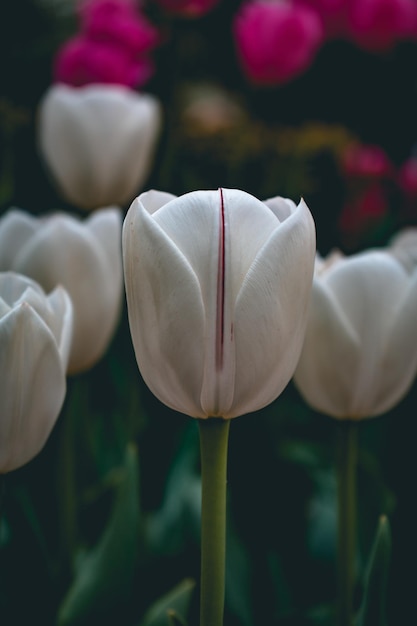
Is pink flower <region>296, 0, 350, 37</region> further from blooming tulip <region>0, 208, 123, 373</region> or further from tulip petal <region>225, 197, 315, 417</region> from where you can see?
tulip petal <region>225, 197, 315, 417</region>

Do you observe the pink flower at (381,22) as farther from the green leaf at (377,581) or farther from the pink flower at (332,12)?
the green leaf at (377,581)

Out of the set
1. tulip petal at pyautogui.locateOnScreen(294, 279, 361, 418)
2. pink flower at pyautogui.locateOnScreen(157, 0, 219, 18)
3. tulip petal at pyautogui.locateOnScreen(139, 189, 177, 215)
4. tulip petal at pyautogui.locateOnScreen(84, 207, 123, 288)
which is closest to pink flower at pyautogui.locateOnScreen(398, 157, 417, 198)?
pink flower at pyautogui.locateOnScreen(157, 0, 219, 18)

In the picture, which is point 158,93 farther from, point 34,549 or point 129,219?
point 129,219

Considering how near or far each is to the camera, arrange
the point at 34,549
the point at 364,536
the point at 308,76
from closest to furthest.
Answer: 1. the point at 34,549
2. the point at 364,536
3. the point at 308,76

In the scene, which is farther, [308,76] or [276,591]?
[308,76]

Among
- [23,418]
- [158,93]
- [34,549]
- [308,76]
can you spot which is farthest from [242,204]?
[308,76]
